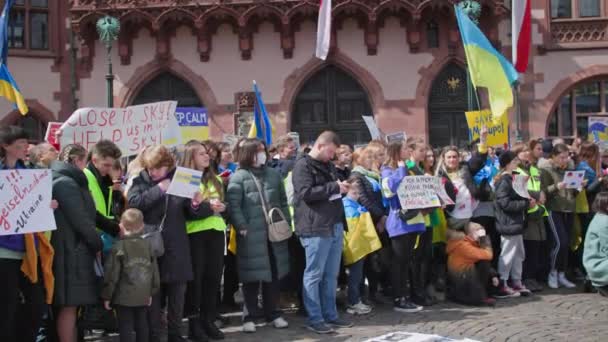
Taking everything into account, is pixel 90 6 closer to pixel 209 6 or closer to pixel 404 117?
pixel 209 6

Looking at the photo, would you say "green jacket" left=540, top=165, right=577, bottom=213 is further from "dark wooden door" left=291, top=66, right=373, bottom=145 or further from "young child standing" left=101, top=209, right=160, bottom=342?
"dark wooden door" left=291, top=66, right=373, bottom=145

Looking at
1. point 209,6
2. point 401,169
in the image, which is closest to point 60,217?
point 401,169

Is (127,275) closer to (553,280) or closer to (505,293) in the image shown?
(505,293)

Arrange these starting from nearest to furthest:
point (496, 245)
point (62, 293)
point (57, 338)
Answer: point (62, 293) < point (57, 338) < point (496, 245)

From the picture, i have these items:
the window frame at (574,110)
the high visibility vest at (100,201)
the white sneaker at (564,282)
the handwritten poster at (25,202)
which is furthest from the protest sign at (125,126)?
the window frame at (574,110)

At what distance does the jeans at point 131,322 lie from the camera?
6.13 meters

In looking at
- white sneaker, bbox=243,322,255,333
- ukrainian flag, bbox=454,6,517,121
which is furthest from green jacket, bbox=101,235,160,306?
ukrainian flag, bbox=454,6,517,121

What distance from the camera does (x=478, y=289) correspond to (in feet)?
28.4

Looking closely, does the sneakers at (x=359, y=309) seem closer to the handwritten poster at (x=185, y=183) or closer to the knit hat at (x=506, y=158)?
the knit hat at (x=506, y=158)

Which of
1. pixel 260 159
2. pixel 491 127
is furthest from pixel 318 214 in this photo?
pixel 491 127

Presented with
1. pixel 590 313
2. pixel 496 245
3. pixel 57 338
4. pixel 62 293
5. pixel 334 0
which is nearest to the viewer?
pixel 62 293

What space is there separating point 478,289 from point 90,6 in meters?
13.2

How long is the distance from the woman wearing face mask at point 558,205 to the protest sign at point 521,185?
671 mm

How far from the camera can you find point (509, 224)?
9164 millimetres
